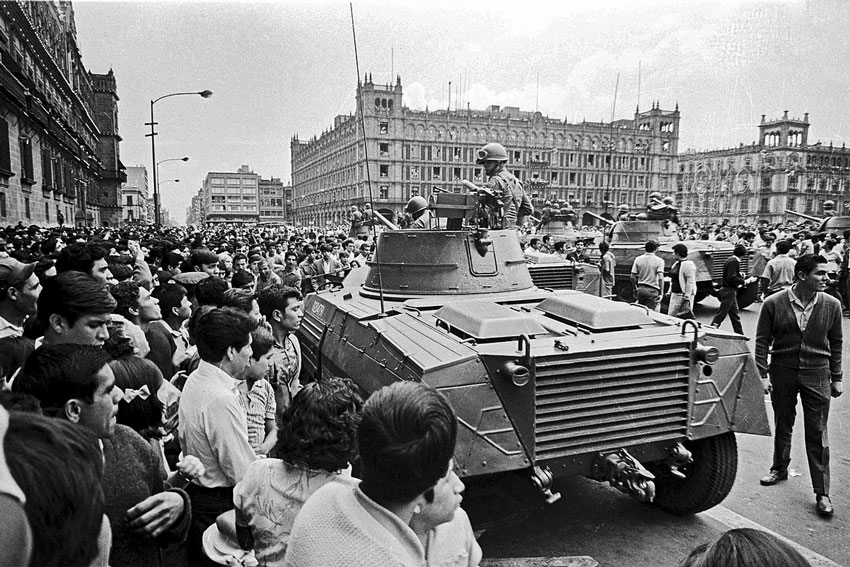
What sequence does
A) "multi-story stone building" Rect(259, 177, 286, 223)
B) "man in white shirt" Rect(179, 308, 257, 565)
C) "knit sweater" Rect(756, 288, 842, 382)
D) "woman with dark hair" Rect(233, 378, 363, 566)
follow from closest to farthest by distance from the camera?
"woman with dark hair" Rect(233, 378, 363, 566) < "man in white shirt" Rect(179, 308, 257, 565) < "knit sweater" Rect(756, 288, 842, 382) < "multi-story stone building" Rect(259, 177, 286, 223)

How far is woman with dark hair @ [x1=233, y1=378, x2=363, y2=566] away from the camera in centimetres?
242

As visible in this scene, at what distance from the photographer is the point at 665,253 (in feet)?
49.7

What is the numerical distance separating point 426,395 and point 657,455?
3.39 m

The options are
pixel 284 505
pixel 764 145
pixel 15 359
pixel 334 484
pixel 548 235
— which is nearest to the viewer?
pixel 334 484

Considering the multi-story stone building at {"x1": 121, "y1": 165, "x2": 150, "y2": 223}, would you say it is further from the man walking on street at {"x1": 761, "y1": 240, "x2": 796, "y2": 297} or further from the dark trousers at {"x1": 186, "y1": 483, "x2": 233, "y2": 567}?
the dark trousers at {"x1": 186, "y1": 483, "x2": 233, "y2": 567}

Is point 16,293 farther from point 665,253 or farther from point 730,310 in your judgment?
point 665,253

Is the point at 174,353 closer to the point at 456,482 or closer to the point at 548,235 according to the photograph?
the point at 456,482

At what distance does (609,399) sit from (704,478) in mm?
1262

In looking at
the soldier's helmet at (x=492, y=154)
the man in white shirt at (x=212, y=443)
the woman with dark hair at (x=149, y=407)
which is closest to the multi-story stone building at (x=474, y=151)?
the soldier's helmet at (x=492, y=154)

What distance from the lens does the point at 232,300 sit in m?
5.31

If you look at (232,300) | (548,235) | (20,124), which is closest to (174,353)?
(232,300)

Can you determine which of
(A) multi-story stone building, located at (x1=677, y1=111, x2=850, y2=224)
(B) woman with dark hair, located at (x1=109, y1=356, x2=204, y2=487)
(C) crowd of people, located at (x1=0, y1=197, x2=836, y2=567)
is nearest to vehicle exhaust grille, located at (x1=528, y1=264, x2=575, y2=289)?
(C) crowd of people, located at (x1=0, y1=197, x2=836, y2=567)

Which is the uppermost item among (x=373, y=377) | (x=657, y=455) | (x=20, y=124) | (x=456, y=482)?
(x=20, y=124)

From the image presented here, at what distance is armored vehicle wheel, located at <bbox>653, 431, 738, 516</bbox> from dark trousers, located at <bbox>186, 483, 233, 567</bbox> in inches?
138
